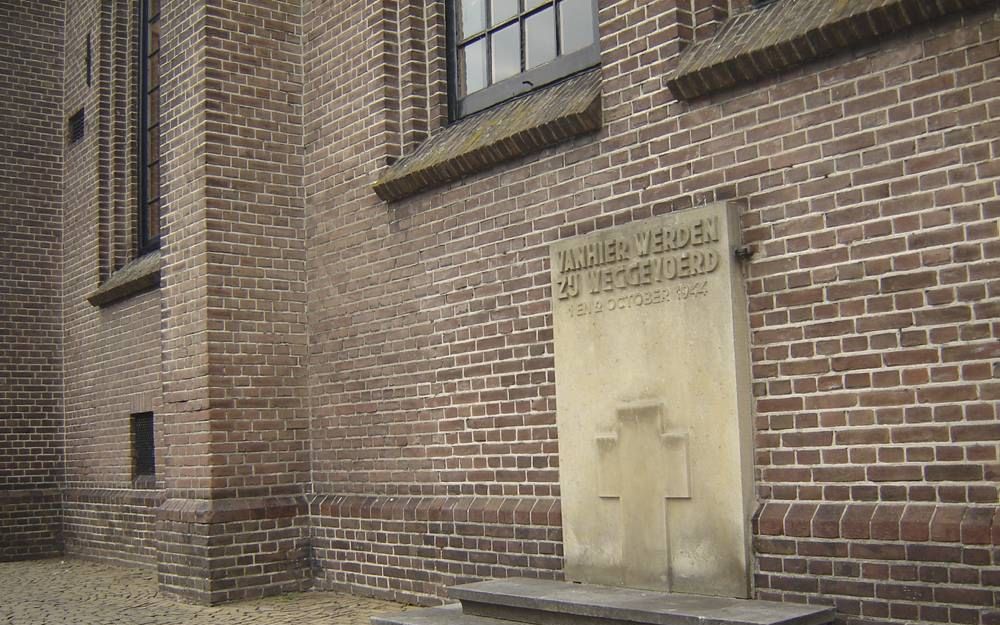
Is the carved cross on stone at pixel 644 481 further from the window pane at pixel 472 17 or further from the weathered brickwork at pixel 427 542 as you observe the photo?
the window pane at pixel 472 17

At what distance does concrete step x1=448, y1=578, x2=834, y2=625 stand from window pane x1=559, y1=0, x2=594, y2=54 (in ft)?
11.0

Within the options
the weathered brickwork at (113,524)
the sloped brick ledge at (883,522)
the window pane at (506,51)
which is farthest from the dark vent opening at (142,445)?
the sloped brick ledge at (883,522)

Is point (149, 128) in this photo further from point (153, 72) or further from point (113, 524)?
point (113, 524)

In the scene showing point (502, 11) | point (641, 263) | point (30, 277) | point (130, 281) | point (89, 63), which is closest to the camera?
point (641, 263)

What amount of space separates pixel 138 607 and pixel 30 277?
20.5 feet

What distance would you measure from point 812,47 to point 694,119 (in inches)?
32.6

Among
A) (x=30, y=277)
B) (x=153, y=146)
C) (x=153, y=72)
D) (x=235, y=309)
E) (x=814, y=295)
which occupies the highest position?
(x=153, y=72)

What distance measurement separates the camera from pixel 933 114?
472 cm

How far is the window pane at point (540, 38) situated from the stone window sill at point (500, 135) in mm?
253

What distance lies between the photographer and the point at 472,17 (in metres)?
8.17

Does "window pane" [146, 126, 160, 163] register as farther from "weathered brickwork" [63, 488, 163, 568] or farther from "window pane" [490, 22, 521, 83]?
"window pane" [490, 22, 521, 83]

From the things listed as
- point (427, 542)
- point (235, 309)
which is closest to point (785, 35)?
point (427, 542)

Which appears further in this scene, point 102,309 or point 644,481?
point 102,309

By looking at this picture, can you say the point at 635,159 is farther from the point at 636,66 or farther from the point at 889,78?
the point at 889,78
